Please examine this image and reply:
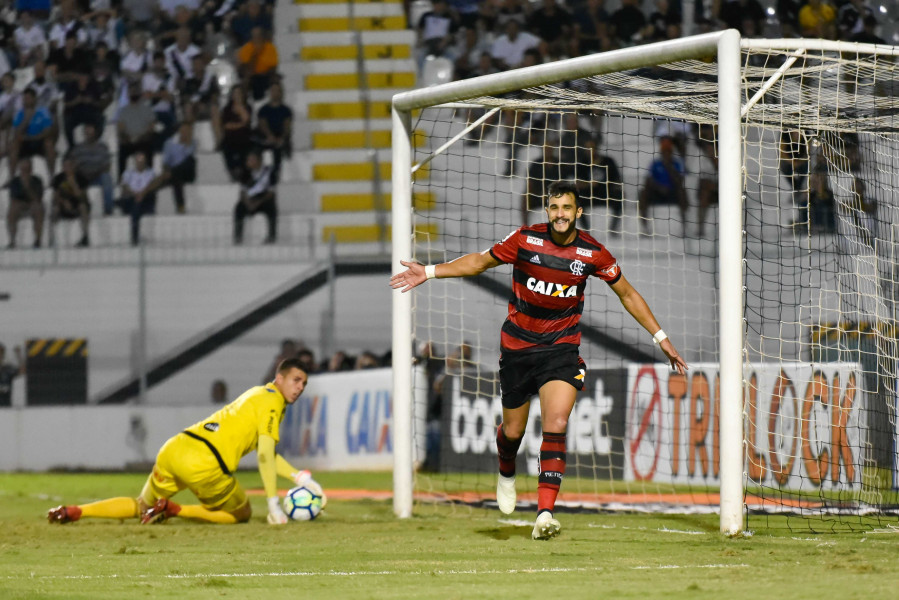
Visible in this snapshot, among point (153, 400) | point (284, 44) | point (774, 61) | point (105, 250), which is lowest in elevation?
point (153, 400)

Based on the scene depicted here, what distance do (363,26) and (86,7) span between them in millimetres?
4478

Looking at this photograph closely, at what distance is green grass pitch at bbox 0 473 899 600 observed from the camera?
15.6ft

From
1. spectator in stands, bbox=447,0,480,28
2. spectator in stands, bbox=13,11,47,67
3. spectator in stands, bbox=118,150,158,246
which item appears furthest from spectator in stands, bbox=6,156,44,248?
spectator in stands, bbox=447,0,480,28

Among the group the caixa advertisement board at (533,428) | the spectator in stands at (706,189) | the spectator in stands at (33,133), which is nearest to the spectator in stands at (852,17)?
the spectator in stands at (706,189)

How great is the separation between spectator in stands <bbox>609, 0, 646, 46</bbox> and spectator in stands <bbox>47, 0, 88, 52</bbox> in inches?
325

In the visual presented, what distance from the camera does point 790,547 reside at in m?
6.12

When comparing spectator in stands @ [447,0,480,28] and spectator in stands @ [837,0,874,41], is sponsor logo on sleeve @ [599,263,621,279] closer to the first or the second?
spectator in stands @ [837,0,874,41]

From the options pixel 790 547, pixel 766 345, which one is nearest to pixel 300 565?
pixel 790 547

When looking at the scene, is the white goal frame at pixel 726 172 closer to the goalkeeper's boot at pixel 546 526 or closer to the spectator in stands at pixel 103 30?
the goalkeeper's boot at pixel 546 526

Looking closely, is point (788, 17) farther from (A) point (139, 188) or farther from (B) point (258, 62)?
(A) point (139, 188)

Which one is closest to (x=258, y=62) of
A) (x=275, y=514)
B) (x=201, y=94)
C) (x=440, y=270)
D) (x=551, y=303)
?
(x=201, y=94)

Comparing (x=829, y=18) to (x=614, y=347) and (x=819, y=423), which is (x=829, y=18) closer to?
(x=614, y=347)

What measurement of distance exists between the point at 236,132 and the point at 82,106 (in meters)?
2.41

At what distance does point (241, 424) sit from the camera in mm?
8289
